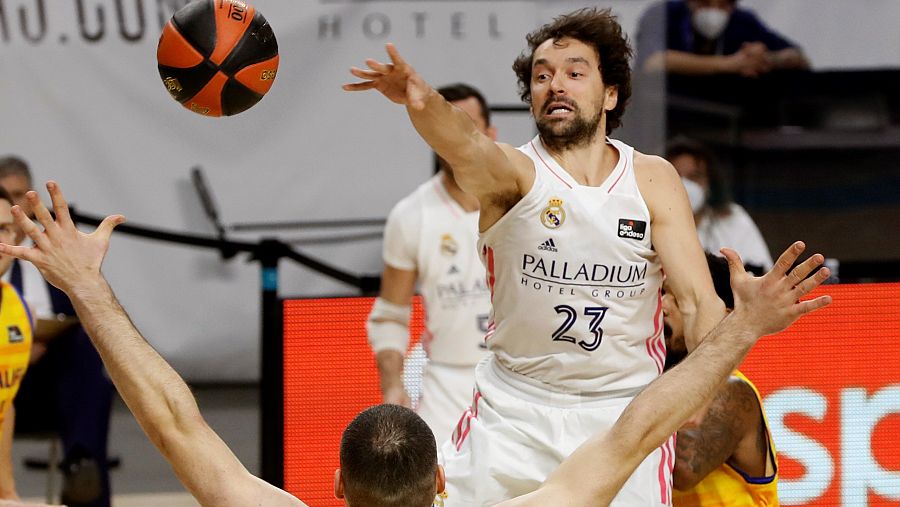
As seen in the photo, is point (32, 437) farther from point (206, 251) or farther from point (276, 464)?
point (206, 251)

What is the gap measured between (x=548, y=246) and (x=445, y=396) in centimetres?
182

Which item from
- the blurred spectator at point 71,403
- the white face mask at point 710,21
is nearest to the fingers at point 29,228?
the blurred spectator at point 71,403

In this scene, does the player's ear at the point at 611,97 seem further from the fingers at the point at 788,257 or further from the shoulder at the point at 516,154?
the fingers at the point at 788,257

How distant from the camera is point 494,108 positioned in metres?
7.80

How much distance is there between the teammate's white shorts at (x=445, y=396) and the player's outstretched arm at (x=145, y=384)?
2.71 meters

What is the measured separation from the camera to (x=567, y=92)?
4242 millimetres

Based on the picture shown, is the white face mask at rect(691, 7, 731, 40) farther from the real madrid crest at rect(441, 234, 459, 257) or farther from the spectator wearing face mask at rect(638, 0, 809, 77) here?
the real madrid crest at rect(441, 234, 459, 257)

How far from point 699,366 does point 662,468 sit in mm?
1088

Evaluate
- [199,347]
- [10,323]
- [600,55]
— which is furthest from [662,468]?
[199,347]

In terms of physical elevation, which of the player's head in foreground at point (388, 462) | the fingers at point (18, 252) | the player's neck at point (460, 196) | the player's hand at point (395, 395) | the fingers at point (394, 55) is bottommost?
the player's hand at point (395, 395)

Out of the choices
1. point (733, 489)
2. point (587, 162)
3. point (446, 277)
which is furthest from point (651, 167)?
point (446, 277)

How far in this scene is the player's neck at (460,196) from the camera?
599 cm

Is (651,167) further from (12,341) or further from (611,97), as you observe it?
(12,341)

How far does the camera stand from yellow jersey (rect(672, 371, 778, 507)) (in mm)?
4301
